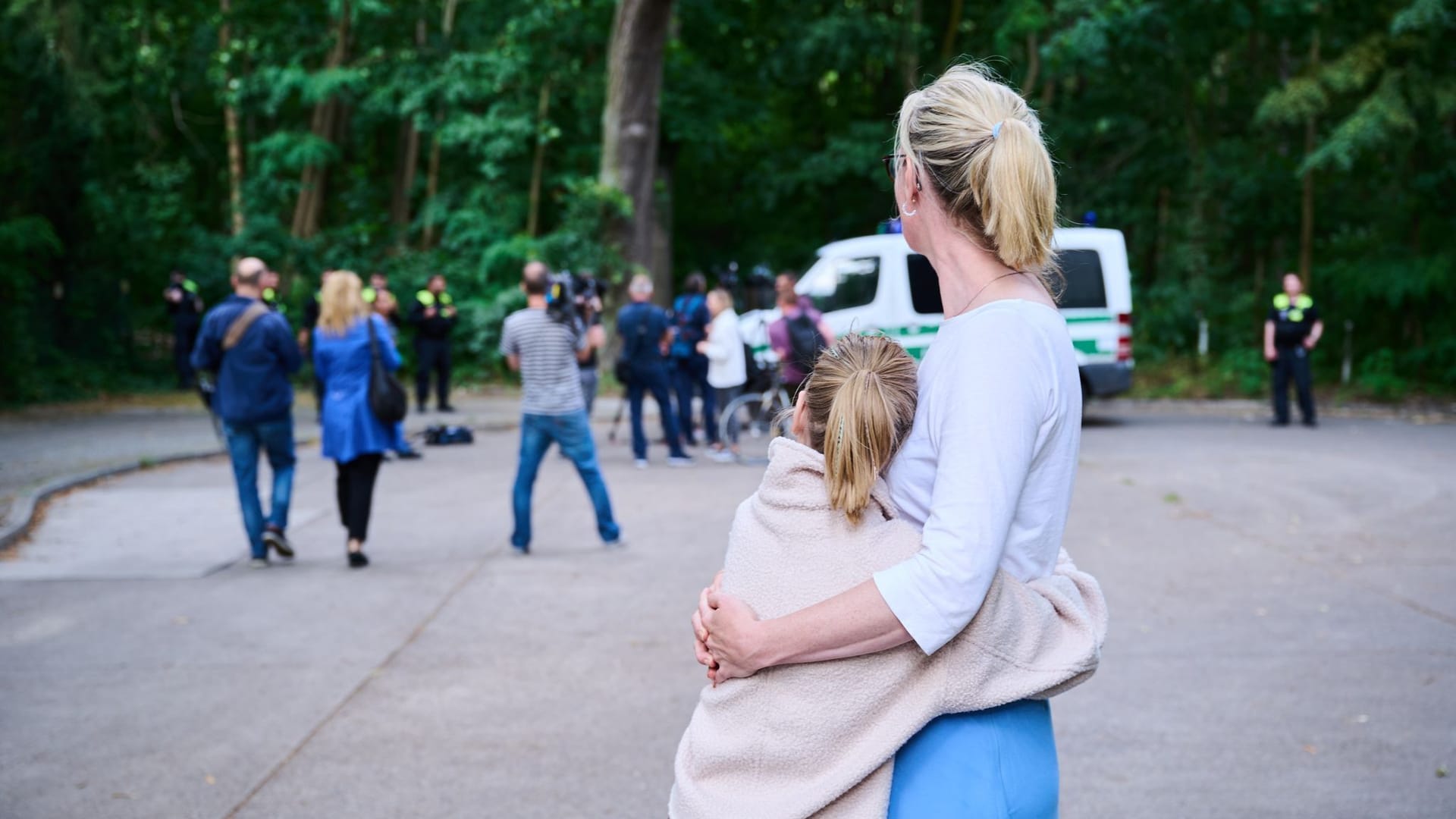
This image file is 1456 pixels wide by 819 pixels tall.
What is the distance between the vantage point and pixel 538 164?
88.6 feet

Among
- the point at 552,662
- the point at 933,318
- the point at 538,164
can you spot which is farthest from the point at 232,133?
the point at 552,662

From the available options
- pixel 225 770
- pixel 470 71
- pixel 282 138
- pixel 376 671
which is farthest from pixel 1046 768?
pixel 282 138

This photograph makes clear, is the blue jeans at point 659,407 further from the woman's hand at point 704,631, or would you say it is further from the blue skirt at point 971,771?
the blue skirt at point 971,771

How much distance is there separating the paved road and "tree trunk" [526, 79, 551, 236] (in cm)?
1607

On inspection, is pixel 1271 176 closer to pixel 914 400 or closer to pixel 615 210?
pixel 615 210

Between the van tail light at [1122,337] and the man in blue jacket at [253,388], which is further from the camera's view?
the van tail light at [1122,337]

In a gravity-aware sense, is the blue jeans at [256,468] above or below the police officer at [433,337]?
below

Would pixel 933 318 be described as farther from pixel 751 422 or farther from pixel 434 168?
pixel 434 168

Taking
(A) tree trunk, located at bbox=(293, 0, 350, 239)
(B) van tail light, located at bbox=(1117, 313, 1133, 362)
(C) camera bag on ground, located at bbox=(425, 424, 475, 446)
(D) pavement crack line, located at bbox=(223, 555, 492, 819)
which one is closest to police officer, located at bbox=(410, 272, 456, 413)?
(C) camera bag on ground, located at bbox=(425, 424, 475, 446)

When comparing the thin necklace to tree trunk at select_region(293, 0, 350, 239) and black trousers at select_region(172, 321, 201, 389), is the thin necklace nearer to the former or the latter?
black trousers at select_region(172, 321, 201, 389)

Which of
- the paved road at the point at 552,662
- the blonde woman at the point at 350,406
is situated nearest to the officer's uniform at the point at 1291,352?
the paved road at the point at 552,662

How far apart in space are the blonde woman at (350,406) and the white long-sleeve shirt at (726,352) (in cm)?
593

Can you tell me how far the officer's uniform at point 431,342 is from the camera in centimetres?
1839

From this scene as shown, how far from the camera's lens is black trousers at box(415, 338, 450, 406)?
1855 centimetres
